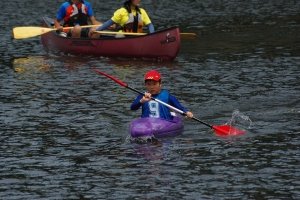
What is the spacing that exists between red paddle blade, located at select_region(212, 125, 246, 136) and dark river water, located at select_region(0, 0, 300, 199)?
143 millimetres

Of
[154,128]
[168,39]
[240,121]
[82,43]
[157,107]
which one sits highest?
[168,39]

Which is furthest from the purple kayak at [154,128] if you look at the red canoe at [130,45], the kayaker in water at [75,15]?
the kayaker in water at [75,15]

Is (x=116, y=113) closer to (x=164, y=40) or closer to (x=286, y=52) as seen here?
(x=164, y=40)

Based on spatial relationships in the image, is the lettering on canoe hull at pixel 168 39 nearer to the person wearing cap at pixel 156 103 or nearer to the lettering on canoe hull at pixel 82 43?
the lettering on canoe hull at pixel 82 43

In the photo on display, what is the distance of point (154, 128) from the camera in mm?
12648

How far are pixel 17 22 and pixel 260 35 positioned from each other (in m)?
10.7

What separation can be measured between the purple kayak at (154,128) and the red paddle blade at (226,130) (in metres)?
0.67

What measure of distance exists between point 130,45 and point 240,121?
27.0 ft

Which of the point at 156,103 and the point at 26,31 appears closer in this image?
the point at 156,103

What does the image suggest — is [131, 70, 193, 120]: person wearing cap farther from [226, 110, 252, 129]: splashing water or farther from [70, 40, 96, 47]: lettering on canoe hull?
[70, 40, 96, 47]: lettering on canoe hull

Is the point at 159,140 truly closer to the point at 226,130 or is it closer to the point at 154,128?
the point at 154,128

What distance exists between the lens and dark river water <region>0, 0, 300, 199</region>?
9.96 metres

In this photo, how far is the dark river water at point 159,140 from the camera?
9963mm

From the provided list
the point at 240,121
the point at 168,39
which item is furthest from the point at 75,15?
the point at 240,121
